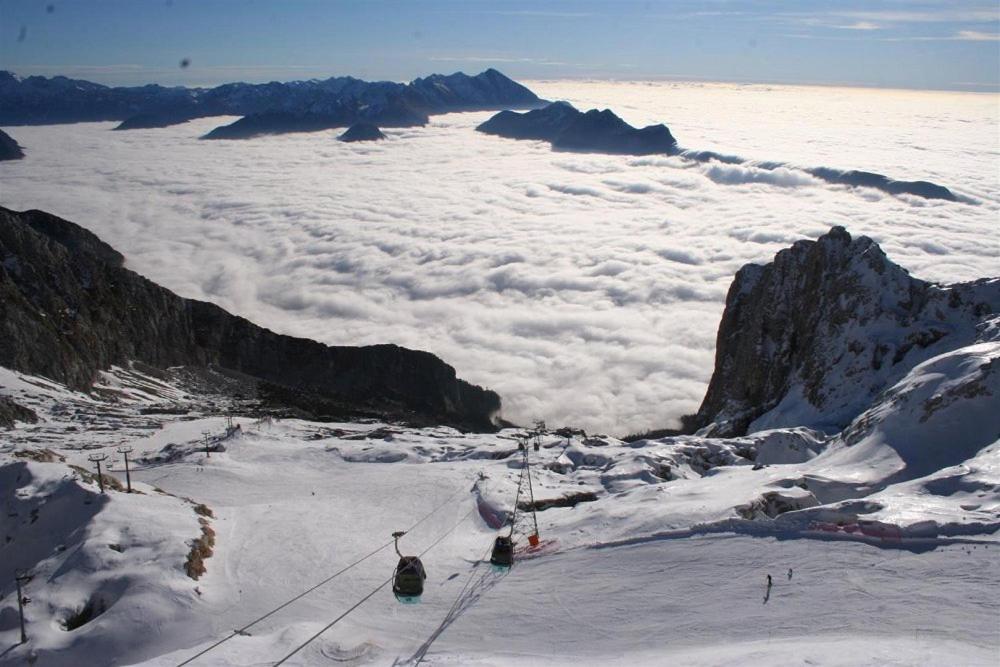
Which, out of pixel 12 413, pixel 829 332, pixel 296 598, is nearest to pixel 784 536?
pixel 296 598

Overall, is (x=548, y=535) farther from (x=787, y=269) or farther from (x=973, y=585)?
(x=787, y=269)

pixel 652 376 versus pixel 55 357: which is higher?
pixel 55 357

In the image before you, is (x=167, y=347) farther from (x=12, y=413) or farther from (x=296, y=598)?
(x=296, y=598)

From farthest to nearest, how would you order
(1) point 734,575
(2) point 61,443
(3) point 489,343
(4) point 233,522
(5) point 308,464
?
(3) point 489,343
(2) point 61,443
(5) point 308,464
(4) point 233,522
(1) point 734,575

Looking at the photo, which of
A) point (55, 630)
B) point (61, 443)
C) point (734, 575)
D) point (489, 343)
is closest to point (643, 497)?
point (734, 575)

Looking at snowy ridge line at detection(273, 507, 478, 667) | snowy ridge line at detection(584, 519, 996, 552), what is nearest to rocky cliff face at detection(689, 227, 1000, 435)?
snowy ridge line at detection(584, 519, 996, 552)

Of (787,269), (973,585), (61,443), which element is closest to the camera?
(973,585)

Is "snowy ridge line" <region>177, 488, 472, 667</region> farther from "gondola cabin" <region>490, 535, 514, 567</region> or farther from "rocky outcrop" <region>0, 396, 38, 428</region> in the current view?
"rocky outcrop" <region>0, 396, 38, 428</region>

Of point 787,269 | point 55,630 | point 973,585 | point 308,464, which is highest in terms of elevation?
point 787,269
